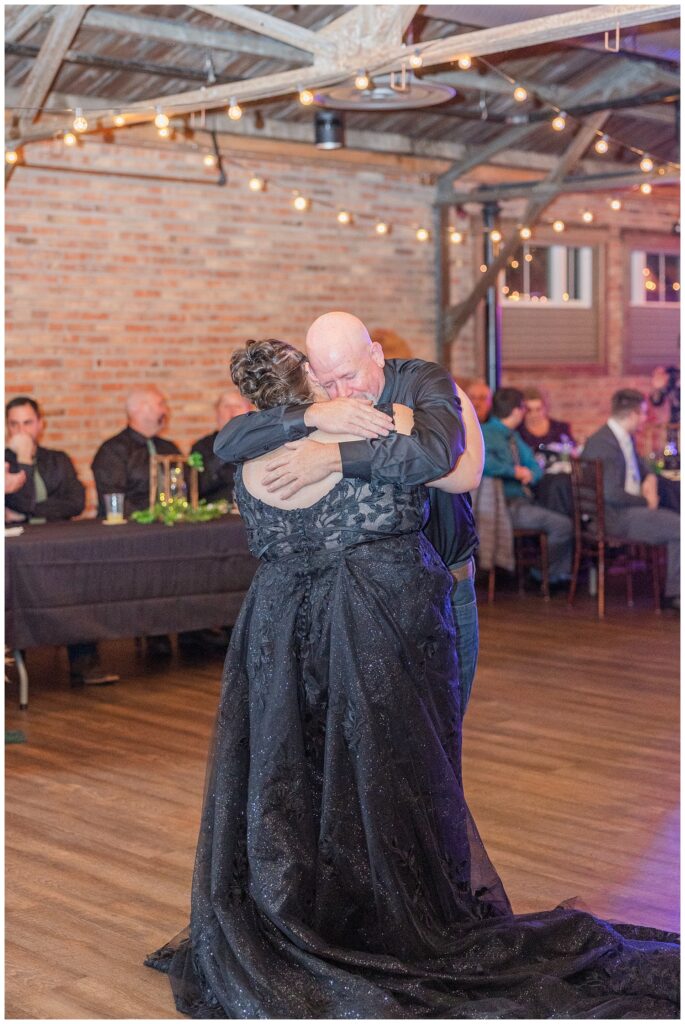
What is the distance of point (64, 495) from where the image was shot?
742 centimetres

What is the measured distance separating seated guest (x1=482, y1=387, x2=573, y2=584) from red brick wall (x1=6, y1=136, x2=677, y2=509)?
220 centimetres

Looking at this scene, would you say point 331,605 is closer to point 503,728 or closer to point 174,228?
point 503,728

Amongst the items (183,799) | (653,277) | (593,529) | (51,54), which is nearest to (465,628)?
(183,799)


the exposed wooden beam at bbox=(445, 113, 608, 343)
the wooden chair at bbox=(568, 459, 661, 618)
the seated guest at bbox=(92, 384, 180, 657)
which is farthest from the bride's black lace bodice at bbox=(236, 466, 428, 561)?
the exposed wooden beam at bbox=(445, 113, 608, 343)

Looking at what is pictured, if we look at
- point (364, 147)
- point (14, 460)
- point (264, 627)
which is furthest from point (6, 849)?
point (364, 147)

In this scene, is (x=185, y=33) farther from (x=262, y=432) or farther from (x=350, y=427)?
(x=350, y=427)

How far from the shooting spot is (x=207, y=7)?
6.46m

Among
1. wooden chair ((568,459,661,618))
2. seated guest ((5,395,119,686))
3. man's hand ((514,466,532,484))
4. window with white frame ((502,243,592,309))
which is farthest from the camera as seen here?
window with white frame ((502,243,592,309))

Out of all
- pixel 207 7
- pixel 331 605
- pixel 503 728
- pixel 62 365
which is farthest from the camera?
pixel 62 365

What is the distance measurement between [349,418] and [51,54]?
17.3 ft

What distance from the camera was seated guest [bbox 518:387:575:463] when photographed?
33.1 ft

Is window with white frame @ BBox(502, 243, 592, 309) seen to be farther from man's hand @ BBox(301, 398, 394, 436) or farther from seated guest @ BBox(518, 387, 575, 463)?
man's hand @ BBox(301, 398, 394, 436)

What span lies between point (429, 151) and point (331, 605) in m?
9.11

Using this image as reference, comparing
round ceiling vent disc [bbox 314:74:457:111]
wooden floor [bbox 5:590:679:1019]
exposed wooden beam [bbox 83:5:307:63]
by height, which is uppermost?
exposed wooden beam [bbox 83:5:307:63]
